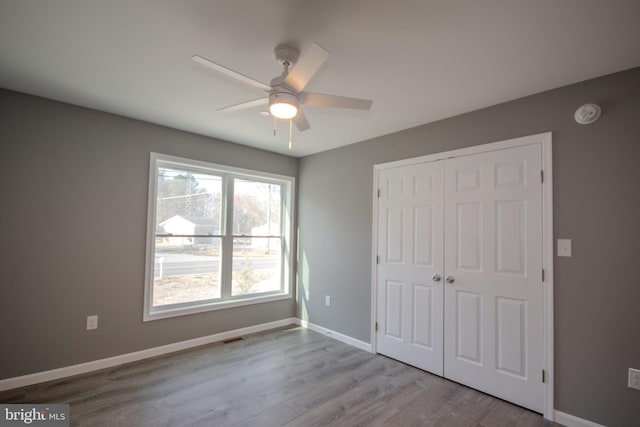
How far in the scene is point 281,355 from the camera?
347 cm

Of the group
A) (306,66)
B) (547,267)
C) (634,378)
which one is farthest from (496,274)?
(306,66)

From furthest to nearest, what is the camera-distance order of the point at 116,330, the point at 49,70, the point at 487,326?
1. the point at 116,330
2. the point at 487,326
3. the point at 49,70

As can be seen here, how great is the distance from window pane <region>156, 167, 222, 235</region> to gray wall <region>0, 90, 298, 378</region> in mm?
250

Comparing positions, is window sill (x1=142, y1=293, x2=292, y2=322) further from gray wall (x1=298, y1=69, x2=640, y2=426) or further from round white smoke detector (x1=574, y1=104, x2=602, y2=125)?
round white smoke detector (x1=574, y1=104, x2=602, y2=125)

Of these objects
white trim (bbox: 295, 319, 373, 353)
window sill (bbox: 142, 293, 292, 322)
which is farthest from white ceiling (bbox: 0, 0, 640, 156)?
white trim (bbox: 295, 319, 373, 353)

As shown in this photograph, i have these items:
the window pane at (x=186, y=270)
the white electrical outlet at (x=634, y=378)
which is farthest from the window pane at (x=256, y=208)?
the white electrical outlet at (x=634, y=378)

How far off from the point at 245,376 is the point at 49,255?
2.10 metres

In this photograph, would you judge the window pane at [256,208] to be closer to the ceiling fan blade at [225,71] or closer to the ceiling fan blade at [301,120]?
the ceiling fan blade at [301,120]

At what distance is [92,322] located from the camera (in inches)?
119

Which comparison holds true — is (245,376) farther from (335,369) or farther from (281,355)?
(335,369)

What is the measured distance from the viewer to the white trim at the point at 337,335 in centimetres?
371

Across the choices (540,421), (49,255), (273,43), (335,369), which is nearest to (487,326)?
(540,421)

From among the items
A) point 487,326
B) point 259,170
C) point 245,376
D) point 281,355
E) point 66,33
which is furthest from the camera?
point 259,170

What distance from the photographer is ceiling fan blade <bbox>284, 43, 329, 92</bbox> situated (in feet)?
5.12
